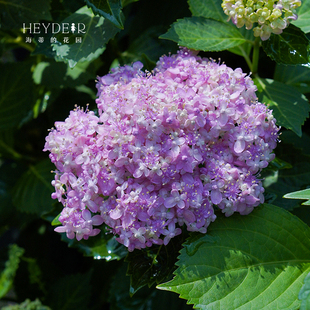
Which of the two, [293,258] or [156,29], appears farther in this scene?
[156,29]

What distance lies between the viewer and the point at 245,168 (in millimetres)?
891

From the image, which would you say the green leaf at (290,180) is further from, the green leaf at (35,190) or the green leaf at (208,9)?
the green leaf at (35,190)

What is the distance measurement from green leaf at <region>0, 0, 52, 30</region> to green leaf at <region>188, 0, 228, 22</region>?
0.55 meters

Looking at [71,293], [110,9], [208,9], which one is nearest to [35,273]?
[71,293]

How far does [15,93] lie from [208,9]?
3.11ft

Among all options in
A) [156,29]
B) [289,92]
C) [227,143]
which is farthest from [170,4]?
[227,143]

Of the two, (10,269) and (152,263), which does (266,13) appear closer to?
(152,263)

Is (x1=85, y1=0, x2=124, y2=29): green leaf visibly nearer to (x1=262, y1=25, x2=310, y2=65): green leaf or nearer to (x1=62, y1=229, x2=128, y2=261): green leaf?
(x1=262, y1=25, x2=310, y2=65): green leaf

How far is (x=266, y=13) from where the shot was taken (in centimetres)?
95

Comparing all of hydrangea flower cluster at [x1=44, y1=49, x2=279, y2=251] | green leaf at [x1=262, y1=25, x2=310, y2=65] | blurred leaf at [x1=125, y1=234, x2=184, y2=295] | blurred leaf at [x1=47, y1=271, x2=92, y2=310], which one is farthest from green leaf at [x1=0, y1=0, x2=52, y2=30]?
blurred leaf at [x1=47, y1=271, x2=92, y2=310]

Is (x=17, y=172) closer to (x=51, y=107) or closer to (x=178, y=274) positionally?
(x=51, y=107)

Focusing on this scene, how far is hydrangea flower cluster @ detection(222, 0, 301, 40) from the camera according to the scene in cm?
94

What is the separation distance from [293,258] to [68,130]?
686 mm

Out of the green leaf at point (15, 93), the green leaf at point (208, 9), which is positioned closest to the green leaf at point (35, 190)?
the green leaf at point (15, 93)
